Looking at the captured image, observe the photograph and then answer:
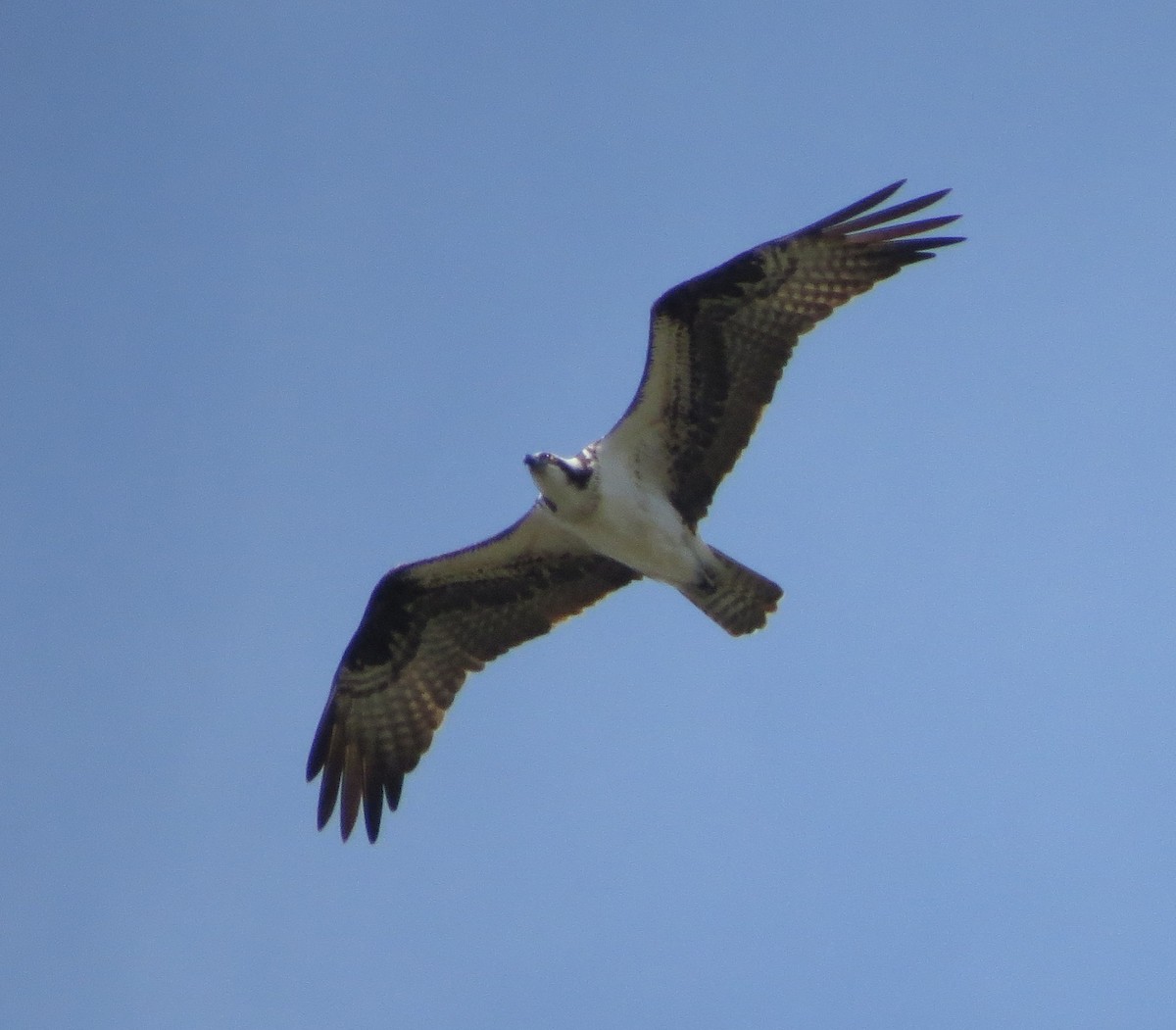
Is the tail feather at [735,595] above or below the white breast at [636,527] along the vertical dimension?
below

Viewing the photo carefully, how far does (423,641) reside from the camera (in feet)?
38.9

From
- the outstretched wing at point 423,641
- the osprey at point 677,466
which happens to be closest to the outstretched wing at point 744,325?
the osprey at point 677,466

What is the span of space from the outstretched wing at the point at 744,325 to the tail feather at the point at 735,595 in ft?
2.35

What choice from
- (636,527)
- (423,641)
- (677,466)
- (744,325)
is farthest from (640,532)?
(423,641)

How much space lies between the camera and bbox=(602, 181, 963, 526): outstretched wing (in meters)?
10.7

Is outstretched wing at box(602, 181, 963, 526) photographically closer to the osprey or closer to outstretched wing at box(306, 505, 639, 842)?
the osprey

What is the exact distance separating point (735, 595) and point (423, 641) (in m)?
2.27

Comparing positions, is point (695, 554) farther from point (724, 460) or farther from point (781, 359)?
point (781, 359)

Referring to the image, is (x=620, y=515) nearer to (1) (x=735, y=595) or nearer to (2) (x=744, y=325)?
(1) (x=735, y=595)

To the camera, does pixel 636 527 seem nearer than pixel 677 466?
Yes

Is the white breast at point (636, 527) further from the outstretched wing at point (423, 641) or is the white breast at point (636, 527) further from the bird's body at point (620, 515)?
the outstretched wing at point (423, 641)

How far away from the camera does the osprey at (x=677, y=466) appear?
1070 centimetres

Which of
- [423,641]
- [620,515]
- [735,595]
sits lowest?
[735,595]

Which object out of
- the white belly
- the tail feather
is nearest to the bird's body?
the white belly
